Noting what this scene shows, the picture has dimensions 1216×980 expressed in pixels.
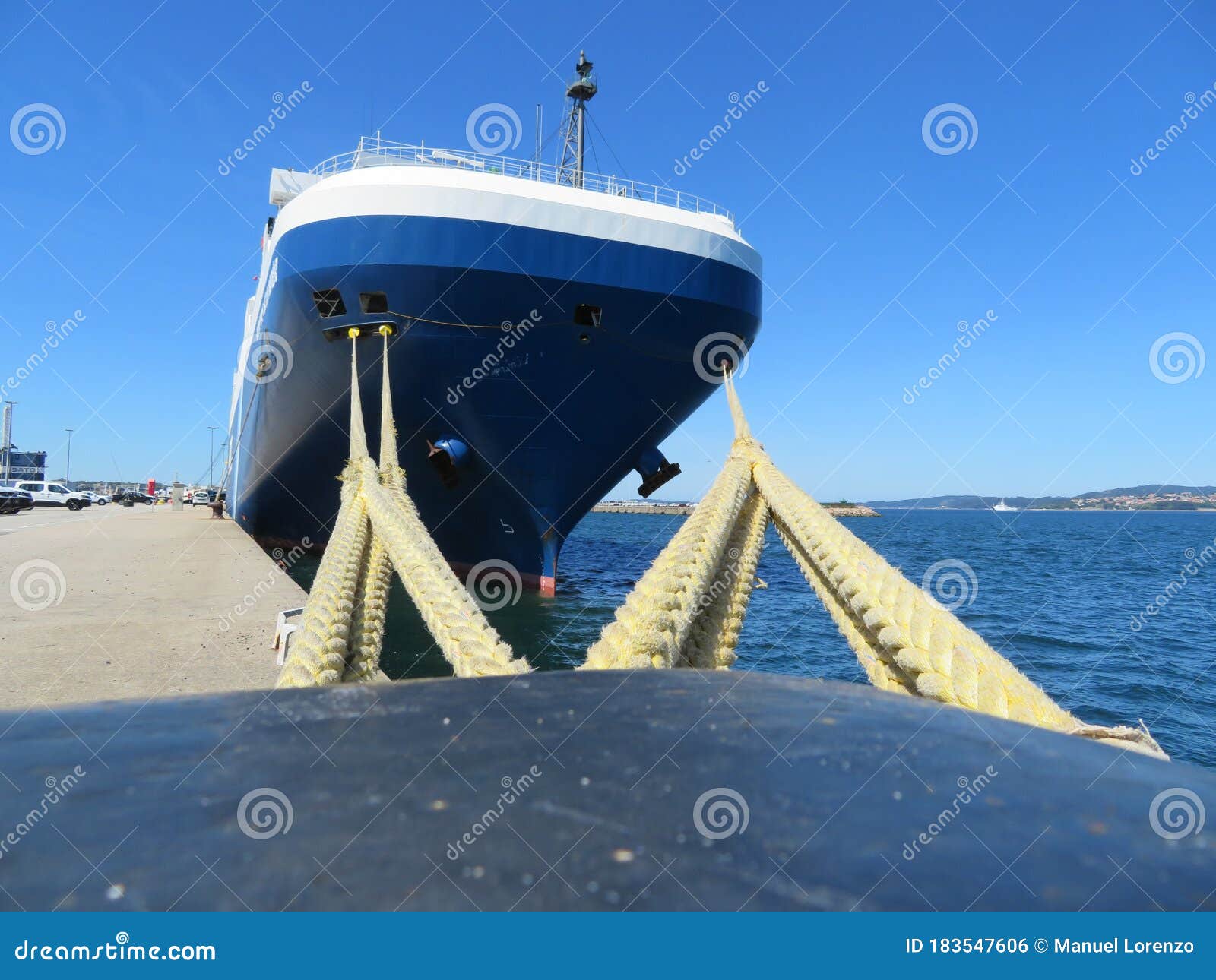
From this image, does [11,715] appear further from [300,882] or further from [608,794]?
[608,794]

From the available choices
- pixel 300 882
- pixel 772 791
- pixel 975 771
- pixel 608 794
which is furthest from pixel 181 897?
pixel 975 771

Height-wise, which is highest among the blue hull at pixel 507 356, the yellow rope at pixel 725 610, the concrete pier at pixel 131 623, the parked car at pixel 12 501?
the blue hull at pixel 507 356

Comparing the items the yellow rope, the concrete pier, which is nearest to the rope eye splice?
the yellow rope

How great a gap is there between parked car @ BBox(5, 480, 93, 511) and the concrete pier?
22867 mm

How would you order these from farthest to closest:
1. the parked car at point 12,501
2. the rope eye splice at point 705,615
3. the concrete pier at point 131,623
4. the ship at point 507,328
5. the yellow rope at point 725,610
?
the parked car at point 12,501
the ship at point 507,328
the concrete pier at point 131,623
the yellow rope at point 725,610
the rope eye splice at point 705,615

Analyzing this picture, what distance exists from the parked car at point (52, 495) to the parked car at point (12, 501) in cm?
334

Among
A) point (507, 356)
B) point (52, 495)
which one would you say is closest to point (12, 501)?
point (52, 495)

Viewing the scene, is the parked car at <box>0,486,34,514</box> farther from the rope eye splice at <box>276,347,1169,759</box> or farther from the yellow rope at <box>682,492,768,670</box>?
the yellow rope at <box>682,492,768,670</box>

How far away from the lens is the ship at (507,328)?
28.7 ft

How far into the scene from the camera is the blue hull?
8781 mm

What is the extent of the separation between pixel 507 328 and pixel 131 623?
561 centimetres

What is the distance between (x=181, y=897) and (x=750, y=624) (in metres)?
11.3

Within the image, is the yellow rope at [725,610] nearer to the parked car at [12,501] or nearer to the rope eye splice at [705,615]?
the rope eye splice at [705,615]

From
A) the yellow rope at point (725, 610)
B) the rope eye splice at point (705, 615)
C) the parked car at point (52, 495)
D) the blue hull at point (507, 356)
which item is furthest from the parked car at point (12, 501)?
the yellow rope at point (725, 610)
